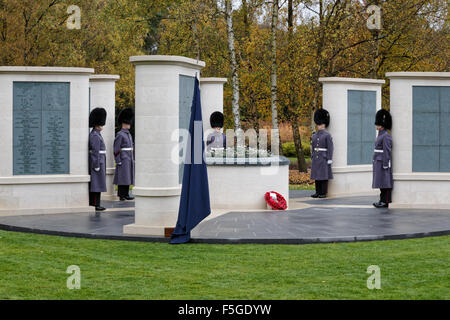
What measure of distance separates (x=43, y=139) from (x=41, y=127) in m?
0.24

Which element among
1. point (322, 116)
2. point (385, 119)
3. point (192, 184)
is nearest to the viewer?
point (192, 184)

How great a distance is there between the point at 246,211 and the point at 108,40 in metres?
21.3

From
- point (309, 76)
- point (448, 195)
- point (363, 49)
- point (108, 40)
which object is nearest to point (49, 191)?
point (448, 195)

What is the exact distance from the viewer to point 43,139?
48.1 feet

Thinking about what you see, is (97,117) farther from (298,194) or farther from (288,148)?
(288,148)

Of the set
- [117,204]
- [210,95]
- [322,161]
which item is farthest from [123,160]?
[322,161]

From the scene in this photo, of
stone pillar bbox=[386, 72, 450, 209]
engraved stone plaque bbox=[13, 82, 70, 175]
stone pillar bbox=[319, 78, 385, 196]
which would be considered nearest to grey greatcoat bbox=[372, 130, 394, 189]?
stone pillar bbox=[386, 72, 450, 209]

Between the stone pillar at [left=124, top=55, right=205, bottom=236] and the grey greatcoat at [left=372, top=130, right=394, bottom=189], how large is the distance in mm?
5792

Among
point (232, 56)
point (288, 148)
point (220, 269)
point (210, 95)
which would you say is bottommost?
point (220, 269)

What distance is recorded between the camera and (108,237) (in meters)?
11.6

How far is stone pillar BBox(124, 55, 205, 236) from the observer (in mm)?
11500

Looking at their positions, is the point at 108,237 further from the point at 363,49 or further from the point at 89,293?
the point at 363,49

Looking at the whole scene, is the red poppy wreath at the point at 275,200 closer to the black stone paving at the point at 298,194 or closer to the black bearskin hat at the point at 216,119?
the black stone paving at the point at 298,194

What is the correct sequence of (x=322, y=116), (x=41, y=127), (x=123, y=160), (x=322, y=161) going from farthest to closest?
(x=322, y=116), (x=322, y=161), (x=123, y=160), (x=41, y=127)
